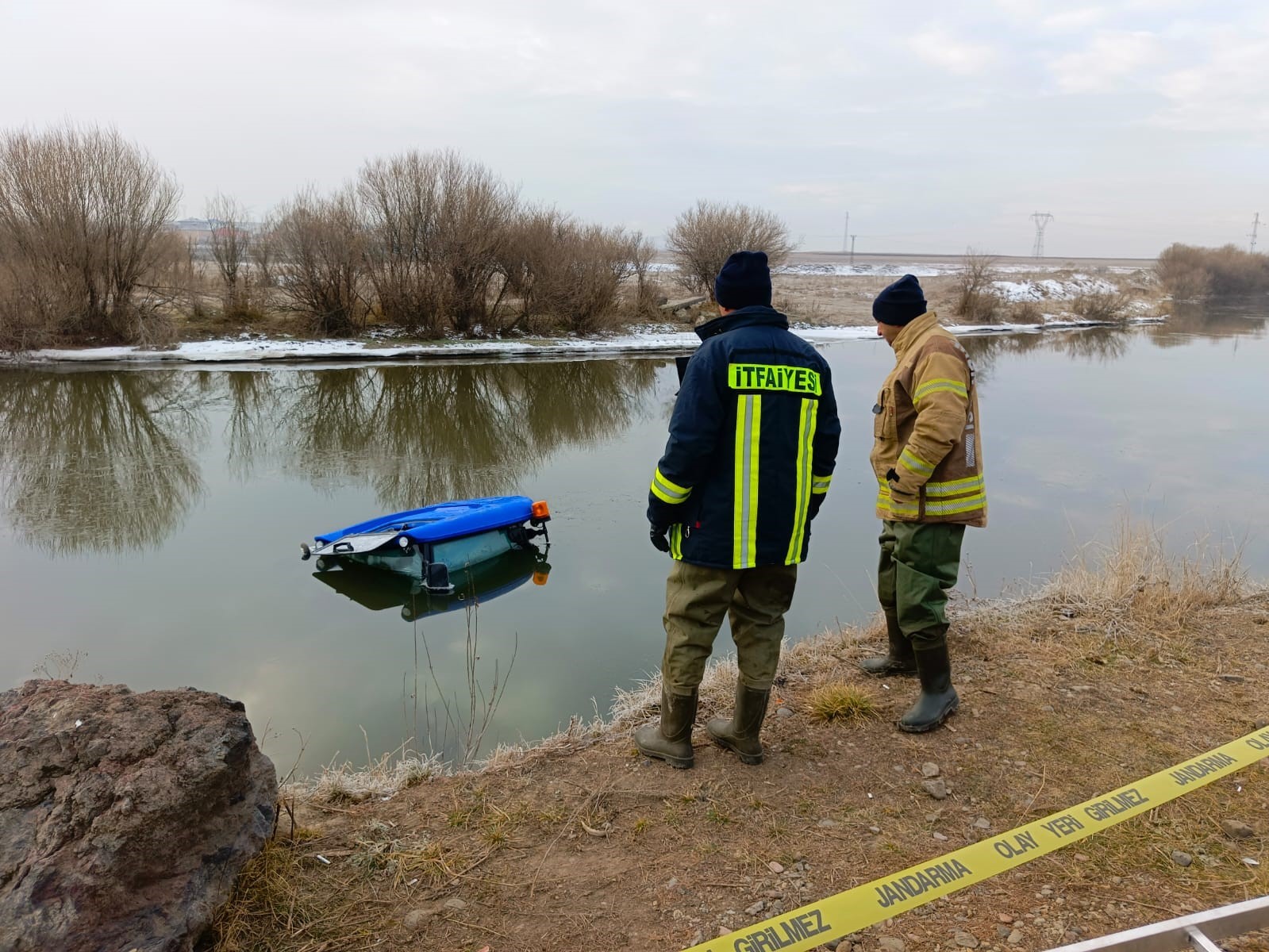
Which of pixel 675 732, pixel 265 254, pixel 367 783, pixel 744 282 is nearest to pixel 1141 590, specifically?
pixel 675 732

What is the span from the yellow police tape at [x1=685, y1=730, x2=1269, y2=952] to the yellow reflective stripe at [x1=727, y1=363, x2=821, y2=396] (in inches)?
62.5

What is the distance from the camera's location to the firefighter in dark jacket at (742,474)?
2.86m

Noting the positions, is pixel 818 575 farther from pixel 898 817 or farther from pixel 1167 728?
pixel 898 817

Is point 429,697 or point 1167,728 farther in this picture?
point 429,697

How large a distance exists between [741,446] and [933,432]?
904 millimetres

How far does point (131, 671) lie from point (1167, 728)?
6.12 metres

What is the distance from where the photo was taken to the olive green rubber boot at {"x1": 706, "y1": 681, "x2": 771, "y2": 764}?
328cm

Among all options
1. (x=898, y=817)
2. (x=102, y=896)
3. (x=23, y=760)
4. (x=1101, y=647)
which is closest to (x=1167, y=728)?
(x=1101, y=647)

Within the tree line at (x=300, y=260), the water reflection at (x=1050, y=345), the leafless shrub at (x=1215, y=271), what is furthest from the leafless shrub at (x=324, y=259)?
the leafless shrub at (x=1215, y=271)

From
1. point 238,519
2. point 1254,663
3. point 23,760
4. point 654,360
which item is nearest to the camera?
point 23,760

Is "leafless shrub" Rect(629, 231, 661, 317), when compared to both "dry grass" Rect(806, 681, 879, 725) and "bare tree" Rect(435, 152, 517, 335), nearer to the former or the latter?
"bare tree" Rect(435, 152, 517, 335)

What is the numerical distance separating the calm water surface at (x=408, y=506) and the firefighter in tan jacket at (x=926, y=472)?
7.44 feet

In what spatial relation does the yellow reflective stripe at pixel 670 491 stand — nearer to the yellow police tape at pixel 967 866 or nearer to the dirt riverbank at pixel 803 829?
the dirt riverbank at pixel 803 829

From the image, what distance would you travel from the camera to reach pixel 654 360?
79.0 ft
